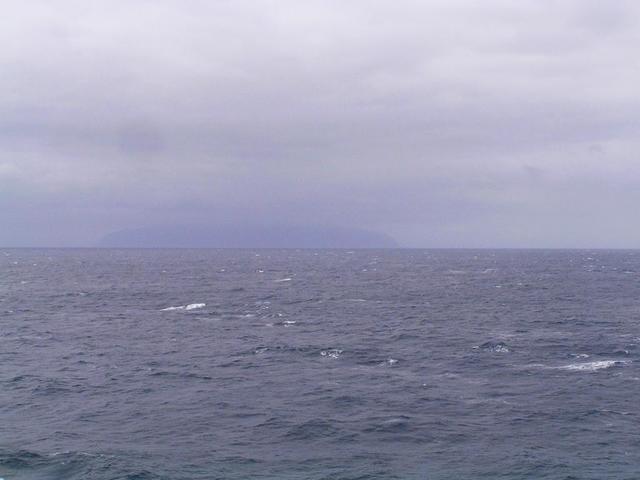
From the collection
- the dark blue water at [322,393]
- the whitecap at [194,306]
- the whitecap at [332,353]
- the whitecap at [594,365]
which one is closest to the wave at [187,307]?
the whitecap at [194,306]

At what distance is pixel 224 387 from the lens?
200 ft

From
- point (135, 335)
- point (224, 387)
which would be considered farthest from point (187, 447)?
point (135, 335)

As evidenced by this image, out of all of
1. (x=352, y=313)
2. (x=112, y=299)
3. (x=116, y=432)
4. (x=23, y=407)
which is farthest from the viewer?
(x=112, y=299)

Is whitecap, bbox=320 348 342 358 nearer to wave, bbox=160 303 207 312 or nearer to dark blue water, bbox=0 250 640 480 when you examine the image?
dark blue water, bbox=0 250 640 480

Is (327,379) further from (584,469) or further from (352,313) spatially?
(352,313)

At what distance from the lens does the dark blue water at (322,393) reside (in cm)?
4147

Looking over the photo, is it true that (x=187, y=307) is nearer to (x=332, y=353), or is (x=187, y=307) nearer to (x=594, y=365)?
(x=332, y=353)

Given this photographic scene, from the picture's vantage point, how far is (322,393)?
57.6m

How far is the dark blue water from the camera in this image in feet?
136

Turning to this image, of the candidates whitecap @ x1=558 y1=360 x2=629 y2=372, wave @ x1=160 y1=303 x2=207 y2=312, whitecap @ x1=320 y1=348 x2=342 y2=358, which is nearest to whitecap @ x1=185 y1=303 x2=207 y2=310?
wave @ x1=160 y1=303 x2=207 y2=312

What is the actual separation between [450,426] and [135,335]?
55224 mm

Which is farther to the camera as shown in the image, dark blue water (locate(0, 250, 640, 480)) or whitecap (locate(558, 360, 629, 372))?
whitecap (locate(558, 360, 629, 372))

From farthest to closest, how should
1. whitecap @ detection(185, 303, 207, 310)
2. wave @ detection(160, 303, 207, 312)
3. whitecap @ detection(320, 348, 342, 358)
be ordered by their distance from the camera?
whitecap @ detection(185, 303, 207, 310) < wave @ detection(160, 303, 207, 312) < whitecap @ detection(320, 348, 342, 358)

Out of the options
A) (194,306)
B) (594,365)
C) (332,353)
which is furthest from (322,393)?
(194,306)
